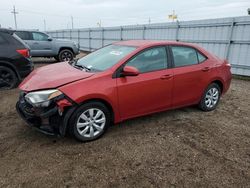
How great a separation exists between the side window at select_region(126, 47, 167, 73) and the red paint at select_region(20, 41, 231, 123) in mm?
85

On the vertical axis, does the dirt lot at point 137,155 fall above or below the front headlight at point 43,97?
below

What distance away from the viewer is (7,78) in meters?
6.23

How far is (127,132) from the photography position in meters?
3.94

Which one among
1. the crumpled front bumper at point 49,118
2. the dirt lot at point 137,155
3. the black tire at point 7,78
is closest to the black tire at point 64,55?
the black tire at point 7,78

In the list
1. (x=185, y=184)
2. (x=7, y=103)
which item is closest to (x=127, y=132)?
(x=185, y=184)

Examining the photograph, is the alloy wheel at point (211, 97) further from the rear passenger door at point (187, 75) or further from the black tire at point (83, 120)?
the black tire at point (83, 120)

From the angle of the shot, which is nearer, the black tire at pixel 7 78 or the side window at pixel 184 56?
the side window at pixel 184 56

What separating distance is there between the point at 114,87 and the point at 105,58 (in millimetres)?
781

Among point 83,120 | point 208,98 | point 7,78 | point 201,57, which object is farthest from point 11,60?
point 208,98

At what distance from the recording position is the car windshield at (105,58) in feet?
12.5

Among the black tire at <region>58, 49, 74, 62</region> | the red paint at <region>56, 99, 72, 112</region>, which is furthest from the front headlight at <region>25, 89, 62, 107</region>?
the black tire at <region>58, 49, 74, 62</region>

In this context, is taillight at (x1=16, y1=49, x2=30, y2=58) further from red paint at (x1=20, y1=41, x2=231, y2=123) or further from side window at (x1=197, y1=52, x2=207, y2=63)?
side window at (x1=197, y1=52, x2=207, y2=63)

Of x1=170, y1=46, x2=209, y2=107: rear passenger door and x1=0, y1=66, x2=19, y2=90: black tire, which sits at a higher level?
x1=170, y1=46, x2=209, y2=107: rear passenger door

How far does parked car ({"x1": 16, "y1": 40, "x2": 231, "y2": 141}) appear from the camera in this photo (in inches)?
129
